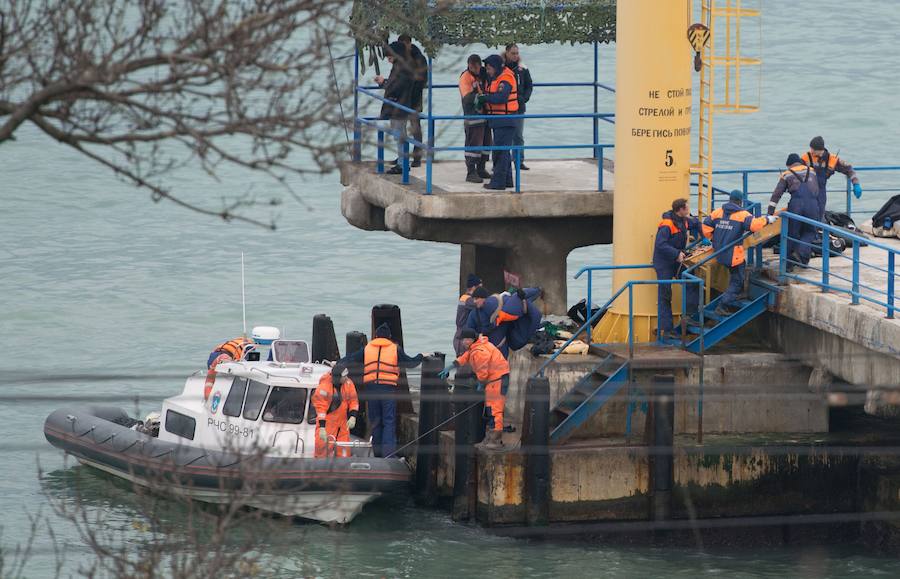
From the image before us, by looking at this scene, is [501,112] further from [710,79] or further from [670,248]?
[670,248]

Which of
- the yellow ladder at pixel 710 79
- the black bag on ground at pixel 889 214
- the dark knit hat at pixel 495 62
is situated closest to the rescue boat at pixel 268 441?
the dark knit hat at pixel 495 62

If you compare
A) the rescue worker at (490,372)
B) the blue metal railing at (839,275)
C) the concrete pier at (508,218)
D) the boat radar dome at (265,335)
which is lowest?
the rescue worker at (490,372)

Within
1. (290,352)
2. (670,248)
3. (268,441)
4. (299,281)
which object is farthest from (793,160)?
(299,281)

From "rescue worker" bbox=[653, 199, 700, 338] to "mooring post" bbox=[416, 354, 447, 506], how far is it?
2833 mm

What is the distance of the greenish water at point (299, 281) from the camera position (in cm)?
2262

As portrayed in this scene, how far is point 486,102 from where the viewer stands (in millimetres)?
24250

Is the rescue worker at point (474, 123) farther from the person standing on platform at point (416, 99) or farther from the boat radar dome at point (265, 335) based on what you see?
the boat radar dome at point (265, 335)

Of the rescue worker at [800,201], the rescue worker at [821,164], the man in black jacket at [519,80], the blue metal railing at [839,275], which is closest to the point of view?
the blue metal railing at [839,275]

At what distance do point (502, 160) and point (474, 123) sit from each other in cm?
98

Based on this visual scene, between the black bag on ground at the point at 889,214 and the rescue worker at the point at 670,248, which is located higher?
the black bag on ground at the point at 889,214

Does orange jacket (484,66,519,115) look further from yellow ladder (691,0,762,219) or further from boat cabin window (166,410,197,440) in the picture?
boat cabin window (166,410,197,440)

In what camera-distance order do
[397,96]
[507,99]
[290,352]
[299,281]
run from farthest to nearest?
[299,281], [397,96], [290,352], [507,99]

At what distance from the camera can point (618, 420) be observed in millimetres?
22906

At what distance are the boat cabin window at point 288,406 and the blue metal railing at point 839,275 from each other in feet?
19.9
